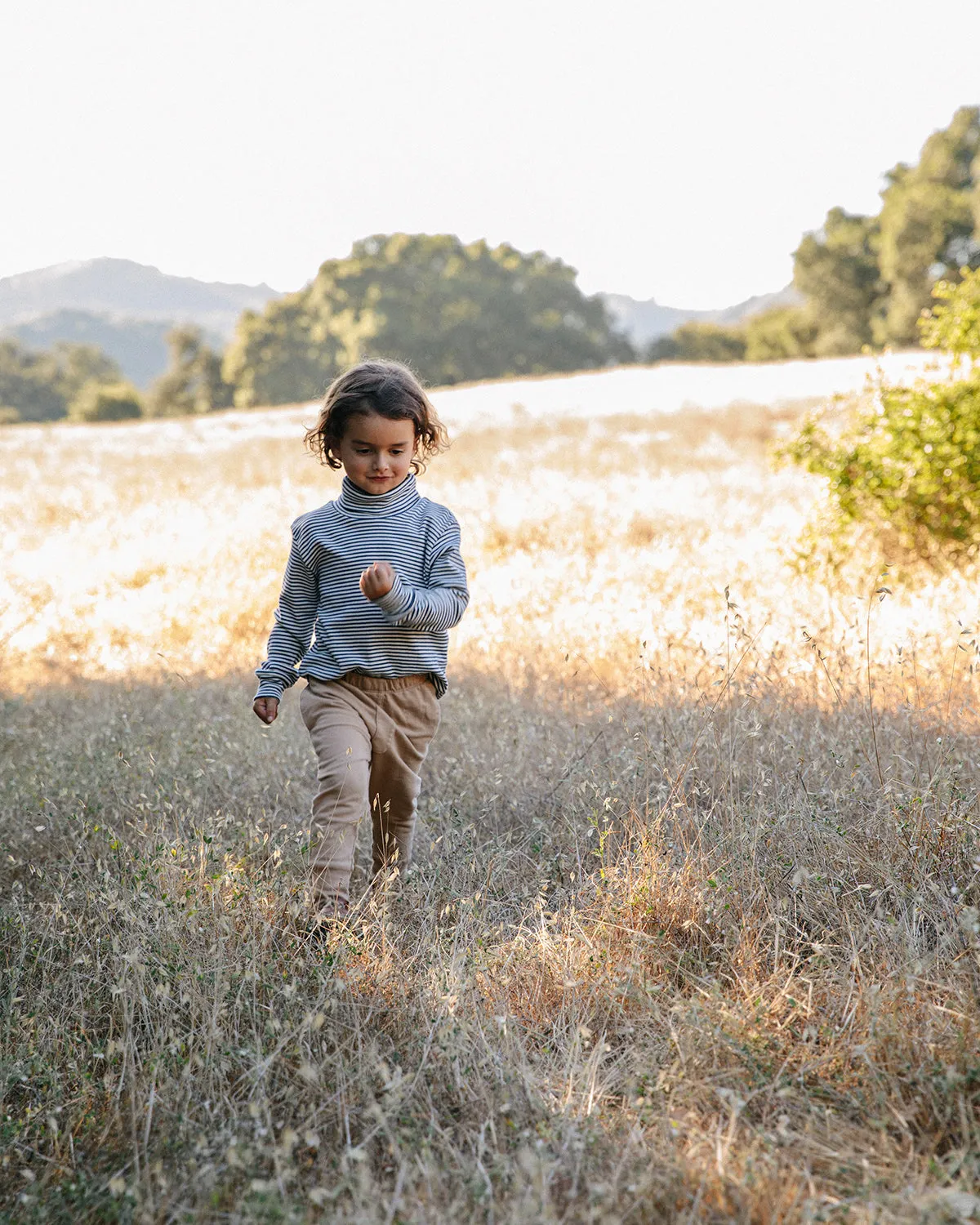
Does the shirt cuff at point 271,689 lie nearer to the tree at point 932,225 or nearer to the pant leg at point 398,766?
the pant leg at point 398,766

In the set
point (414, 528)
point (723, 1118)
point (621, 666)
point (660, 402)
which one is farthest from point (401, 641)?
point (660, 402)

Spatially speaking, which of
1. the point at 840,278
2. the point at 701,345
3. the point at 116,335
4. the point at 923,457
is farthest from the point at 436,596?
the point at 116,335

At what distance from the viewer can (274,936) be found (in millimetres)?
2918

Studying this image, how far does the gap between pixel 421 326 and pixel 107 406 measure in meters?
20.4

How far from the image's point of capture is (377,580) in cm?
288

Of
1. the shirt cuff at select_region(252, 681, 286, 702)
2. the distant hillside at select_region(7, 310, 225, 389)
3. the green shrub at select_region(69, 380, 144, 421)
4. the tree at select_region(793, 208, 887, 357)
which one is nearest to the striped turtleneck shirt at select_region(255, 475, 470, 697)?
the shirt cuff at select_region(252, 681, 286, 702)

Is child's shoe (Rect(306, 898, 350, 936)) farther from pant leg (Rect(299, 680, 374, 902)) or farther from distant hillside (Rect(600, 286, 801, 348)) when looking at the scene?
distant hillside (Rect(600, 286, 801, 348))

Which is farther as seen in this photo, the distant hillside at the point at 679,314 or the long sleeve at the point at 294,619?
the distant hillside at the point at 679,314

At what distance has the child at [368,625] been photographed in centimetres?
315

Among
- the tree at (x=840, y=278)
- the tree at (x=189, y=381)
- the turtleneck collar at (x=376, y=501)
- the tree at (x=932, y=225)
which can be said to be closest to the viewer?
the turtleneck collar at (x=376, y=501)

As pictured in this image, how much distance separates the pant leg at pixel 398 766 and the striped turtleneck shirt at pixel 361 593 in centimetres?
9

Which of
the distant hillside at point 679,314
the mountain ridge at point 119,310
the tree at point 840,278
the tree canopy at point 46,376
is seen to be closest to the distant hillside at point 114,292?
the mountain ridge at point 119,310

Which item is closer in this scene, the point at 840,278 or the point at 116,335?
the point at 840,278

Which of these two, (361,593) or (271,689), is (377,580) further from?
(271,689)
